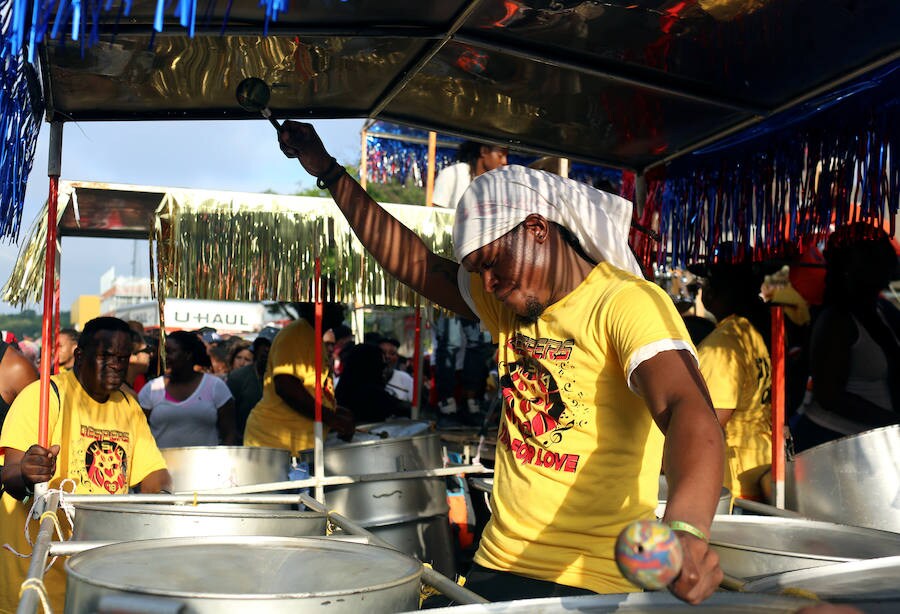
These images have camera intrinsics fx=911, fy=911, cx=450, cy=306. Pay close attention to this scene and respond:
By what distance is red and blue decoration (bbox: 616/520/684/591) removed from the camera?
0.85 metres

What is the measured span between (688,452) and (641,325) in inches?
10.6

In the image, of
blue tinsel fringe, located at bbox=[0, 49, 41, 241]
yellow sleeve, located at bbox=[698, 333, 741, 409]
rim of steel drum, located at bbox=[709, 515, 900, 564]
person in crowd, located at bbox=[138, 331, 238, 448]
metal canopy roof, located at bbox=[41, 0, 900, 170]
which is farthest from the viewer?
person in crowd, located at bbox=[138, 331, 238, 448]

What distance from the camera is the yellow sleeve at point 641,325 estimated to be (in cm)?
139

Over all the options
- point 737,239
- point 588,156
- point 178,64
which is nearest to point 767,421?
point 737,239

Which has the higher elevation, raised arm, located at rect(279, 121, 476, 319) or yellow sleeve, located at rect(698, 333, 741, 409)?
raised arm, located at rect(279, 121, 476, 319)

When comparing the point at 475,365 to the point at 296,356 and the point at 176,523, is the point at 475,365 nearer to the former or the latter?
the point at 296,356

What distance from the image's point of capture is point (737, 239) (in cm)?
316

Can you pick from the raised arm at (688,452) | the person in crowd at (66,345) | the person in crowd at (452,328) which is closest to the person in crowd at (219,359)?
the person in crowd at (452,328)

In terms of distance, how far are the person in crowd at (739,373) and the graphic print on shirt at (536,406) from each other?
1.34 meters

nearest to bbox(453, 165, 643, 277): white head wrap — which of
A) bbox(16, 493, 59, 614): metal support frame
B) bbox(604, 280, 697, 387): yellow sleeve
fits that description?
bbox(604, 280, 697, 387): yellow sleeve

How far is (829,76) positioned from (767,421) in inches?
48.5

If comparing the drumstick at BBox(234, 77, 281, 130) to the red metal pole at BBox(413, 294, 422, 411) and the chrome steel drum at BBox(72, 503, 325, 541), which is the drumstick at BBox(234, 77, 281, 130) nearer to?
the chrome steel drum at BBox(72, 503, 325, 541)

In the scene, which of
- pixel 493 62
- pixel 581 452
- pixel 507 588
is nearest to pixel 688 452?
pixel 581 452

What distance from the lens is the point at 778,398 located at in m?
2.75
